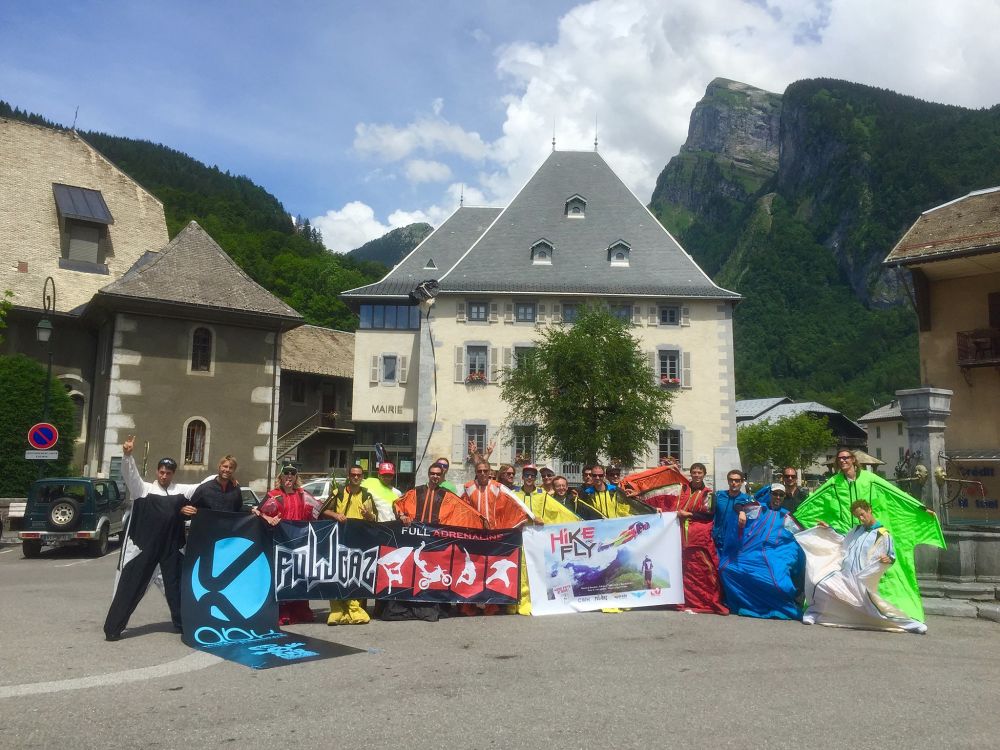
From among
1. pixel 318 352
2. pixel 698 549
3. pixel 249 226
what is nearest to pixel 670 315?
pixel 318 352

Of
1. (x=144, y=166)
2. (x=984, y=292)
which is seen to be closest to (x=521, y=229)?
(x=984, y=292)

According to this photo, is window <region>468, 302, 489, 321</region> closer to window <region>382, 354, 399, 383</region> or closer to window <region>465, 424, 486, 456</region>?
window <region>382, 354, 399, 383</region>

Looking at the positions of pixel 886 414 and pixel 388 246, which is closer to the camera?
pixel 886 414

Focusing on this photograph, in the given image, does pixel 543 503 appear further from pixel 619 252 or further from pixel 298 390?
pixel 298 390

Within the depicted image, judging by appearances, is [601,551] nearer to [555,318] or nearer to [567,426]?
[567,426]

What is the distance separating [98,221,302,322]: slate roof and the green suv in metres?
10.8

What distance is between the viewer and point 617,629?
8617 mm

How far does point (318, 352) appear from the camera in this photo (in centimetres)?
4166

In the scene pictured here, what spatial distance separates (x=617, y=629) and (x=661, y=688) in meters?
2.70

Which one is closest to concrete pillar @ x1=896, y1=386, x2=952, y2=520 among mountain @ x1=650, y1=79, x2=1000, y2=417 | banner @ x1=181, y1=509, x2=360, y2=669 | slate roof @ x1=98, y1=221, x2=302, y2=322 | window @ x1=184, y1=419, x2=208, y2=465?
banner @ x1=181, y1=509, x2=360, y2=669

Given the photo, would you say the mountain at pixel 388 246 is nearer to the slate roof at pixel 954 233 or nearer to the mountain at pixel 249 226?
the mountain at pixel 249 226

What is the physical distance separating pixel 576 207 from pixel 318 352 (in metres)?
15.3

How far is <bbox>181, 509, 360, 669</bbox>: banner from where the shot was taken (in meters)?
7.40

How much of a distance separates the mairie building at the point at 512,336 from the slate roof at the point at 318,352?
17.8 feet
